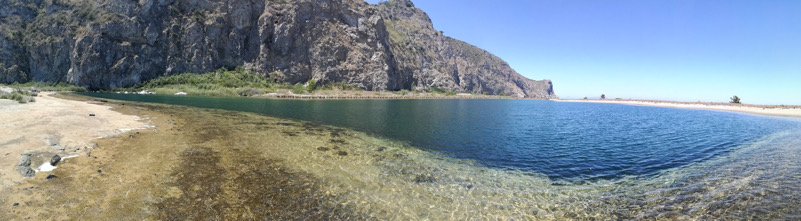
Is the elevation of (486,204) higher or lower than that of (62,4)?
lower

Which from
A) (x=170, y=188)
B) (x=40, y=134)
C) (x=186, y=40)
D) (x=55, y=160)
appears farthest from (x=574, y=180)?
(x=186, y=40)

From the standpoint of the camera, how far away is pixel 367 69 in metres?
147

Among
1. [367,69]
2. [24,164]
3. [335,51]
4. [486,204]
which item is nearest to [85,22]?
[335,51]

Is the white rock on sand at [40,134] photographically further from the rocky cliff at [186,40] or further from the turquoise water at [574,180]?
the rocky cliff at [186,40]

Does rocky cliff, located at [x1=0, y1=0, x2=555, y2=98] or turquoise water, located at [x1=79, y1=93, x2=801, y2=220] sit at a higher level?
rocky cliff, located at [x1=0, y1=0, x2=555, y2=98]

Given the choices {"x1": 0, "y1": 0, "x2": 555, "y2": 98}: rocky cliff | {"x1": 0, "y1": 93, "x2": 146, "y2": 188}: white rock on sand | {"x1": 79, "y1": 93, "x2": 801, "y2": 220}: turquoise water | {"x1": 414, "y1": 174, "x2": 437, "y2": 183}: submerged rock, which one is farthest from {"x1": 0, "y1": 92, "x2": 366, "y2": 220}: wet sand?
{"x1": 0, "y1": 0, "x2": 555, "y2": 98}: rocky cliff

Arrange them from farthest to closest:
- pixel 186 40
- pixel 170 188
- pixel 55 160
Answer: pixel 186 40
pixel 55 160
pixel 170 188

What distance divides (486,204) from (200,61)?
144 metres

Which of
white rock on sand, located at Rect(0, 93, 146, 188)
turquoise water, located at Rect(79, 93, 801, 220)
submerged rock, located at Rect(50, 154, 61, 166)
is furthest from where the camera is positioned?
submerged rock, located at Rect(50, 154, 61, 166)

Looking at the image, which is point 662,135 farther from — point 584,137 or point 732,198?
point 732,198

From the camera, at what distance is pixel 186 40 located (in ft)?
403

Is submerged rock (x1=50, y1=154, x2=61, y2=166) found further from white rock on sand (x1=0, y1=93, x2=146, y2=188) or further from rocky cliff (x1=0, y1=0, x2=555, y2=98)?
rocky cliff (x1=0, y1=0, x2=555, y2=98)

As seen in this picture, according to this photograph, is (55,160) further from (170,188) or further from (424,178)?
(424,178)

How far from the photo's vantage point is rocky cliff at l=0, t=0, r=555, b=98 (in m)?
109
